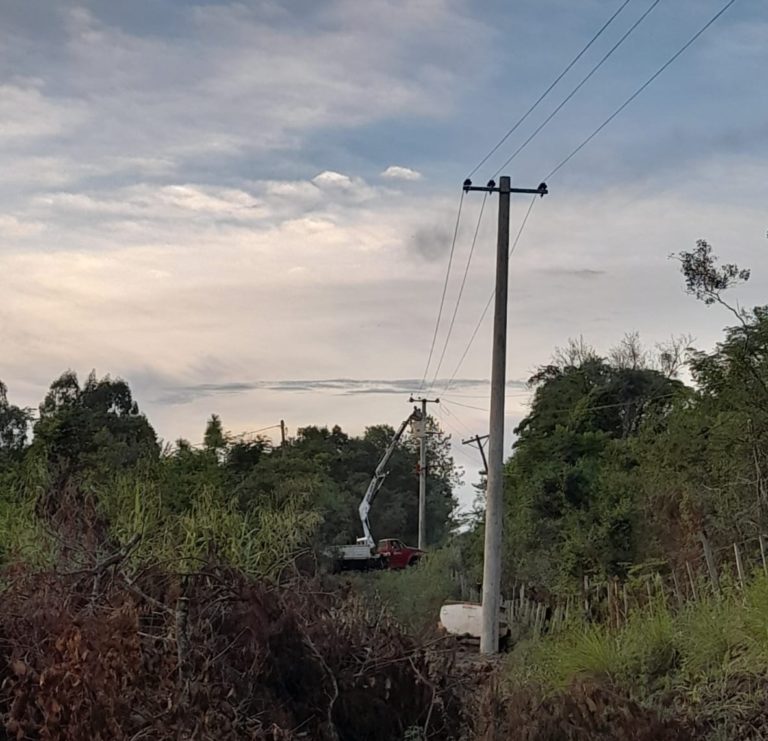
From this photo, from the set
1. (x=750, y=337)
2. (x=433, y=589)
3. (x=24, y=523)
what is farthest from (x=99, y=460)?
(x=750, y=337)

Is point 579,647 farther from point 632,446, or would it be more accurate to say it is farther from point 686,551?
point 632,446

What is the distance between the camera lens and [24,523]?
32.2ft

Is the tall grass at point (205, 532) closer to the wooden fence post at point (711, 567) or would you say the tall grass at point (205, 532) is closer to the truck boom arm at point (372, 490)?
the wooden fence post at point (711, 567)

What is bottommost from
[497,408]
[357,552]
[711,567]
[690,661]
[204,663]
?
[690,661]

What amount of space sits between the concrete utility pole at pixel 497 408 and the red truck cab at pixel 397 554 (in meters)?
16.9

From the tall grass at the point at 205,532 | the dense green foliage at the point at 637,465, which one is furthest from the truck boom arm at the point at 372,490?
the tall grass at the point at 205,532

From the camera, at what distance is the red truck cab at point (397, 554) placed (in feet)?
103

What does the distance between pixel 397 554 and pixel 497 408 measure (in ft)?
60.0

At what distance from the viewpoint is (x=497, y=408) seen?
47.9 feet

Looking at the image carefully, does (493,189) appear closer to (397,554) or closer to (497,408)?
(497,408)

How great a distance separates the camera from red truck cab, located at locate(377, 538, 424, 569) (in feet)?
103

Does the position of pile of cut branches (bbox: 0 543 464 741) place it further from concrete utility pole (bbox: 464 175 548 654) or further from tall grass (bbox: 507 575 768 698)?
concrete utility pole (bbox: 464 175 548 654)

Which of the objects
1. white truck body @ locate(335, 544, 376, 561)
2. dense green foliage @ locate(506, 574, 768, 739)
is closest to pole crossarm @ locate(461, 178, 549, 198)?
dense green foliage @ locate(506, 574, 768, 739)

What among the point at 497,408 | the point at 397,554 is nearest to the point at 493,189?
the point at 497,408
